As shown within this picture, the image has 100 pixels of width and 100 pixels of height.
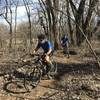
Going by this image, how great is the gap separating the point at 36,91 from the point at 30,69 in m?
2.74

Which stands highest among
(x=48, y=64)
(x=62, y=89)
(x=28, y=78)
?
(x=48, y=64)

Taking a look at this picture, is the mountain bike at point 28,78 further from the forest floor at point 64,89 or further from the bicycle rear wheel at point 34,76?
the forest floor at point 64,89

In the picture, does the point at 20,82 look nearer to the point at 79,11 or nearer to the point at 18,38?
the point at 79,11

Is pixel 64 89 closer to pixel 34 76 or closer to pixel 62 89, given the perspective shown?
pixel 62 89

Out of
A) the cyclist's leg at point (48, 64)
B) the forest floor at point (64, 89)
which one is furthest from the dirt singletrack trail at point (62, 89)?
the cyclist's leg at point (48, 64)

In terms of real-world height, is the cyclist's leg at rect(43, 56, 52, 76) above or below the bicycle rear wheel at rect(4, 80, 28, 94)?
above

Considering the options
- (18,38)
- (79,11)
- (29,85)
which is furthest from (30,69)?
(18,38)

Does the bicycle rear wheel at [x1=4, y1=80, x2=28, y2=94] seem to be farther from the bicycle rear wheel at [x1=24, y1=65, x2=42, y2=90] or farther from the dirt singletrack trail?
the bicycle rear wheel at [x1=24, y1=65, x2=42, y2=90]

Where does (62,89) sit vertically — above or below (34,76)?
below

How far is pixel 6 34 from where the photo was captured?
67688 mm

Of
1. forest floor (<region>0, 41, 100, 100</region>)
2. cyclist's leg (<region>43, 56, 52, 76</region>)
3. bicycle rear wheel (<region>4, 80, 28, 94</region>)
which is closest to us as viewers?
forest floor (<region>0, 41, 100, 100</region>)

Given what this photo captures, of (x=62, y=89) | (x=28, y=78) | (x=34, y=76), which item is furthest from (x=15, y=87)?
(x=62, y=89)

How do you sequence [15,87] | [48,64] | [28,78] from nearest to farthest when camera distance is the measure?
[15,87], [28,78], [48,64]

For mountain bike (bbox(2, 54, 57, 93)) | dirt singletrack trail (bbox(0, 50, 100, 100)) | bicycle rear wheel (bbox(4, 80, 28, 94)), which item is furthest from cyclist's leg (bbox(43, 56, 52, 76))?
bicycle rear wheel (bbox(4, 80, 28, 94))
